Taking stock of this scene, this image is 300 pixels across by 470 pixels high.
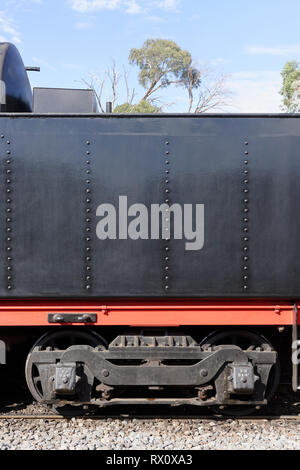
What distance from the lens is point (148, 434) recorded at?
3.51 metres

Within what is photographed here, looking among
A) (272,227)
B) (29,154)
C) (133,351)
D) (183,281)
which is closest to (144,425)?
(133,351)

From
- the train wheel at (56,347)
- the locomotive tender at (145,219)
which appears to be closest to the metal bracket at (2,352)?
the train wheel at (56,347)

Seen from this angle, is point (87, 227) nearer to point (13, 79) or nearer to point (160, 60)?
point (13, 79)

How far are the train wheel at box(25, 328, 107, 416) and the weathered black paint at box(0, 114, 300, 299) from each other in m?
0.51

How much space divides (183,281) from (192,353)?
0.69m

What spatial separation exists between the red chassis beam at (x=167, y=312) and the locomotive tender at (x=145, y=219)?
0.01m

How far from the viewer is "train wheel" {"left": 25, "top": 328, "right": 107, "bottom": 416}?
366cm

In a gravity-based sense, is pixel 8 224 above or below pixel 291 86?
below

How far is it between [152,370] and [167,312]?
53 cm

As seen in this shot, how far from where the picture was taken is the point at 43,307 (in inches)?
137

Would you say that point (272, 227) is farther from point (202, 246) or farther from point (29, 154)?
point (29, 154)

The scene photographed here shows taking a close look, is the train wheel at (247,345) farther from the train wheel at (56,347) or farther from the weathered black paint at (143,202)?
the train wheel at (56,347)

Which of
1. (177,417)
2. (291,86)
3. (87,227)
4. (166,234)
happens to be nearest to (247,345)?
(177,417)

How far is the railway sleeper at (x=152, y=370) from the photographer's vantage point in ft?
11.4
